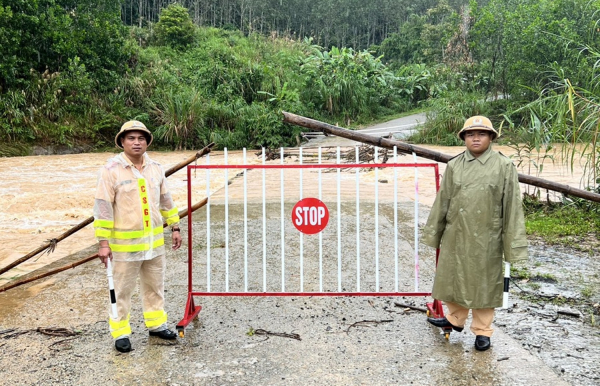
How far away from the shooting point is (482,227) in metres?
3.66

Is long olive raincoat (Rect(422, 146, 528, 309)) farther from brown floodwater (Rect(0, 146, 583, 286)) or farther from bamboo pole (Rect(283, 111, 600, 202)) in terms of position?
brown floodwater (Rect(0, 146, 583, 286))

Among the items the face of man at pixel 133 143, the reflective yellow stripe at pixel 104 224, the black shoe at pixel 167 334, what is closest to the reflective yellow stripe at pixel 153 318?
the black shoe at pixel 167 334

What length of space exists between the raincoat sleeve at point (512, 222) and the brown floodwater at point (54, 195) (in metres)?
4.83

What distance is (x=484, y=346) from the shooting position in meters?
3.70

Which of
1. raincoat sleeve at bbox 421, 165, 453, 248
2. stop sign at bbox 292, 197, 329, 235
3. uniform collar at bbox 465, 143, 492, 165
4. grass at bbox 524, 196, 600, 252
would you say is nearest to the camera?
uniform collar at bbox 465, 143, 492, 165

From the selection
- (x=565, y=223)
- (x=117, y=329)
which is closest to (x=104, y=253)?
(x=117, y=329)

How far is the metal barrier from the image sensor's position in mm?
4434

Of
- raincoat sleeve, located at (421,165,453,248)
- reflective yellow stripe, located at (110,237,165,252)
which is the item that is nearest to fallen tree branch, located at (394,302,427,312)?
raincoat sleeve, located at (421,165,453,248)

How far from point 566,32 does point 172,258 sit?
63.9ft

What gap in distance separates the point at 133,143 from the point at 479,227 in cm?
238

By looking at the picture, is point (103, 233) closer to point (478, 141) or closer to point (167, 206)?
point (167, 206)

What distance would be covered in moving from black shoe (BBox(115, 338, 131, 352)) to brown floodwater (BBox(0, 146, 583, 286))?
262 cm

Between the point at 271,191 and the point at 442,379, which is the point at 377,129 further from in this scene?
the point at 442,379

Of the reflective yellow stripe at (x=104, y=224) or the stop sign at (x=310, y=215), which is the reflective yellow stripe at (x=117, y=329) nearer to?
the reflective yellow stripe at (x=104, y=224)
